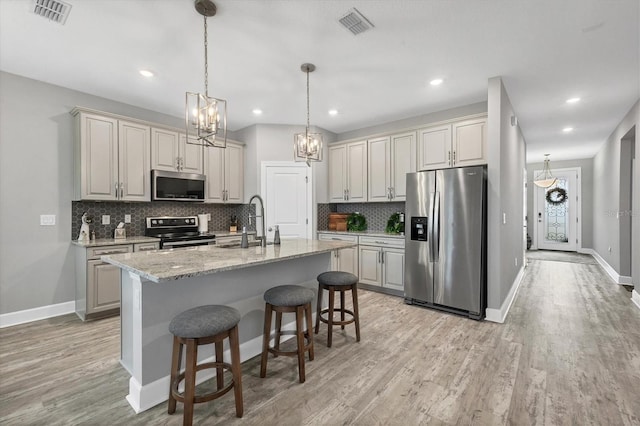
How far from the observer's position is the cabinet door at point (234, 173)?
507 cm

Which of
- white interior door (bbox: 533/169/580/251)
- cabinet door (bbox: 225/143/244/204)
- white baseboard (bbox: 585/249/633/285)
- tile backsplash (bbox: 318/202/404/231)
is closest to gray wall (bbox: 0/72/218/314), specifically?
cabinet door (bbox: 225/143/244/204)

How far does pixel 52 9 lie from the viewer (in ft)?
7.36

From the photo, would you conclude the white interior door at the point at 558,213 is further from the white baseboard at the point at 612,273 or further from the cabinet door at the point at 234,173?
the cabinet door at the point at 234,173

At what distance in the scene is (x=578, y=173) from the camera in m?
8.36

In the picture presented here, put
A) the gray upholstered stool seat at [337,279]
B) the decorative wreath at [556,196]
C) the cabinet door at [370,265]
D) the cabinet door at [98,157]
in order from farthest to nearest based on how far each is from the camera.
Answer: the decorative wreath at [556,196] < the cabinet door at [370,265] < the cabinet door at [98,157] < the gray upholstered stool seat at [337,279]

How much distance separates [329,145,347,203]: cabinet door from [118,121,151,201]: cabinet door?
290cm

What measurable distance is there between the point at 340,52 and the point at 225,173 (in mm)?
2958

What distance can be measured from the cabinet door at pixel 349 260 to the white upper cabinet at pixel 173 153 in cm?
268

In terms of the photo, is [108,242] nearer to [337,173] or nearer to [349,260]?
[349,260]

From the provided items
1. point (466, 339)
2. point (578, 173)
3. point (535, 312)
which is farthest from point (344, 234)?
point (578, 173)

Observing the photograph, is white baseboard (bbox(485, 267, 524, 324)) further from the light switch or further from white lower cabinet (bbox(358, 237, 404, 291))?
the light switch

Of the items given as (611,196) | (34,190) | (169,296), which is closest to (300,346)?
(169,296)

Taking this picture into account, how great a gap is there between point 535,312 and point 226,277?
3.79m

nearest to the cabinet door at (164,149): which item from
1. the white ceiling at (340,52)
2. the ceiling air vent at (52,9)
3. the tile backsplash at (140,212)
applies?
the white ceiling at (340,52)
